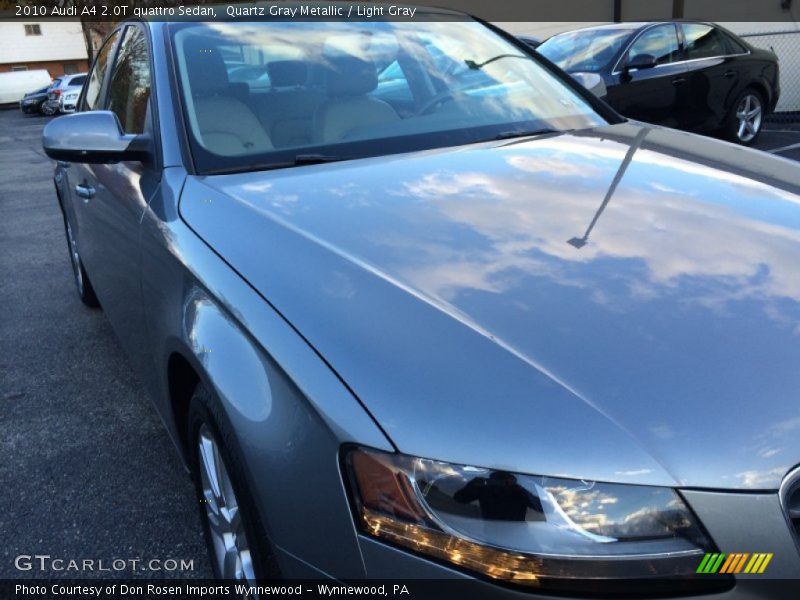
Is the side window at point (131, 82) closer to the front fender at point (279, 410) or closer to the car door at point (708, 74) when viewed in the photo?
the front fender at point (279, 410)

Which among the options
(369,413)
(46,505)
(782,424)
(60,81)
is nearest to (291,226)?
(369,413)

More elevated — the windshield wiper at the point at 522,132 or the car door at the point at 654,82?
the windshield wiper at the point at 522,132

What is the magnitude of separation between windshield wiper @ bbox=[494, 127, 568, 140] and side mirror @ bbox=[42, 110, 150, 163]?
1.11m

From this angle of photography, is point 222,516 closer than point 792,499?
No

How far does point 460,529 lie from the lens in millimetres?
1146

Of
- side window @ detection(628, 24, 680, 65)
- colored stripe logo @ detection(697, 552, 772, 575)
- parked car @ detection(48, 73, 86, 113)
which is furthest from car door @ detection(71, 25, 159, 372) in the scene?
parked car @ detection(48, 73, 86, 113)

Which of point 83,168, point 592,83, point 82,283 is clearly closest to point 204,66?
point 83,168

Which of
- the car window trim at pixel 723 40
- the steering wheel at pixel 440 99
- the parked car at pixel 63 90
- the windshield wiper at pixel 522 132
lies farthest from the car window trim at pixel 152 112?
the parked car at pixel 63 90

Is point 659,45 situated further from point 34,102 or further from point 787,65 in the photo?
point 34,102

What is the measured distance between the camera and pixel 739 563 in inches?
42.6

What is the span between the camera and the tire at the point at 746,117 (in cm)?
873

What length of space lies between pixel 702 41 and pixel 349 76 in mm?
7202

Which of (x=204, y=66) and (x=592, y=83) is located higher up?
(x=204, y=66)

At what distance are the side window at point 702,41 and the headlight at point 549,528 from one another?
8.33 metres
